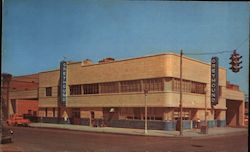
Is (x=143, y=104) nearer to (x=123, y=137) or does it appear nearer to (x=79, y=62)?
(x=123, y=137)

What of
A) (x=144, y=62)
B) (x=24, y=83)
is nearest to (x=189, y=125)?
(x=144, y=62)

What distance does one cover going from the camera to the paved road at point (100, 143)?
15.9 m

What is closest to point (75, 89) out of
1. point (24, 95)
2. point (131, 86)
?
point (24, 95)

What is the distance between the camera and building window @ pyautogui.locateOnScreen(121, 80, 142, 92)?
1719 centimetres

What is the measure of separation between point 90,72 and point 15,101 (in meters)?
3.03

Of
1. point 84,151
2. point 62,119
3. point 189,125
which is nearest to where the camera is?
point 84,151

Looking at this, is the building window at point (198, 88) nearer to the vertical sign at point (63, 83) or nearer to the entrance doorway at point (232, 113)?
the entrance doorway at point (232, 113)

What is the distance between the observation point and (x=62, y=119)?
17.1 meters

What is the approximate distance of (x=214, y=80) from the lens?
16266mm

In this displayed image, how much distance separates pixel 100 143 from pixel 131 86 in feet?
8.24

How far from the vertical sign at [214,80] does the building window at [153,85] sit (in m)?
2.00

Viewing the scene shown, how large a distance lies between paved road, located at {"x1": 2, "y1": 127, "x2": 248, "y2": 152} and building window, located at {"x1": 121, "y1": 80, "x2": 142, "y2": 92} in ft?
5.90

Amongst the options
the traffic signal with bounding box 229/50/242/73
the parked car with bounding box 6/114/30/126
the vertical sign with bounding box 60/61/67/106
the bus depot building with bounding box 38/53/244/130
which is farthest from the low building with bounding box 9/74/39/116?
the traffic signal with bounding box 229/50/242/73

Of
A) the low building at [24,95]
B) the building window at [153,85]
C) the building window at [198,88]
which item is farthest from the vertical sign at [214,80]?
the low building at [24,95]
